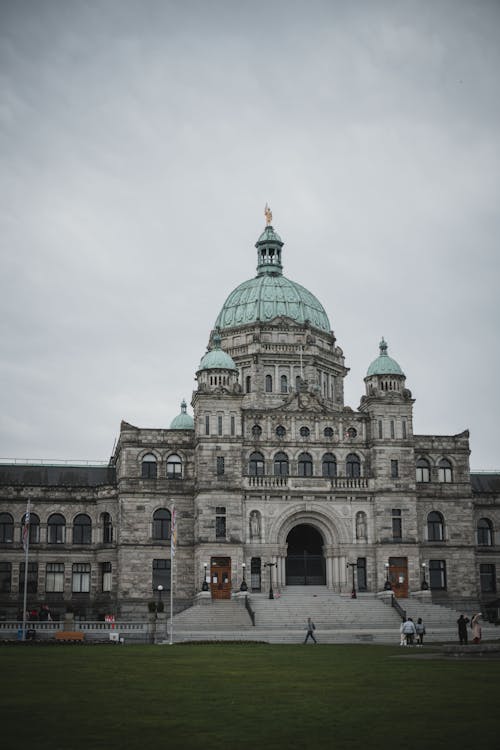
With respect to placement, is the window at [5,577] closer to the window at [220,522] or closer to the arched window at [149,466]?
the arched window at [149,466]

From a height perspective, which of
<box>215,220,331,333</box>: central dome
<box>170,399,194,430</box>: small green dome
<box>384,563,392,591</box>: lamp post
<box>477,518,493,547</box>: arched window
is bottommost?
<box>384,563,392,591</box>: lamp post

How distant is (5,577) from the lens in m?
80.5

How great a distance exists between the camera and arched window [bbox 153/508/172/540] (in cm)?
7844

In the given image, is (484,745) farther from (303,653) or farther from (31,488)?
(31,488)

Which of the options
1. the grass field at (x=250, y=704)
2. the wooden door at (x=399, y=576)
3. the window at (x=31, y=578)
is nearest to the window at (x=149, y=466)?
the window at (x=31, y=578)

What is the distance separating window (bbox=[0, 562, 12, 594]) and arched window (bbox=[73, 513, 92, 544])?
18.9ft

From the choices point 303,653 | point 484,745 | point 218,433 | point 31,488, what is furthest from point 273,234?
point 484,745

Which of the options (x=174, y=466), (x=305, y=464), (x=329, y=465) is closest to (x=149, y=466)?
(x=174, y=466)

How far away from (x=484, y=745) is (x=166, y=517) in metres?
62.2

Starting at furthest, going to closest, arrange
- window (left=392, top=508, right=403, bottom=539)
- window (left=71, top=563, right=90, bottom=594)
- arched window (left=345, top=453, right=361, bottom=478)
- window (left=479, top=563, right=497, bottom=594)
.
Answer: window (left=479, top=563, right=497, bottom=594)
window (left=71, top=563, right=90, bottom=594)
arched window (left=345, top=453, right=361, bottom=478)
window (left=392, top=508, right=403, bottom=539)

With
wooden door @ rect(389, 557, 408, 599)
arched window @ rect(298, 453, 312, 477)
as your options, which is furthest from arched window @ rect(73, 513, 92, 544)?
wooden door @ rect(389, 557, 408, 599)

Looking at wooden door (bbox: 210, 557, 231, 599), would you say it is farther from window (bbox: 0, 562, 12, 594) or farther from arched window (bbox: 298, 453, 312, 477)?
window (bbox: 0, 562, 12, 594)

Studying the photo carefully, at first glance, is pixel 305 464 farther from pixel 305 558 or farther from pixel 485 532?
pixel 485 532

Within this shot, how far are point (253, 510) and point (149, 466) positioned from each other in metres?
9.10
